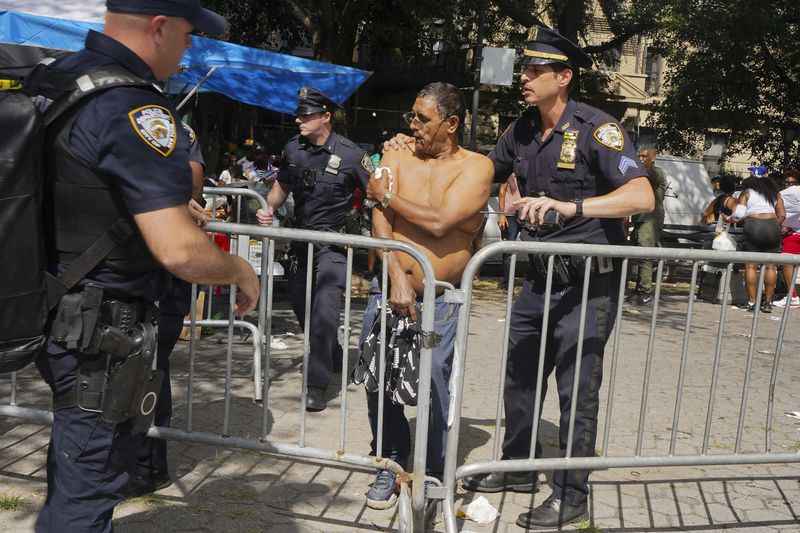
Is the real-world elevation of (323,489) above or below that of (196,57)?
below

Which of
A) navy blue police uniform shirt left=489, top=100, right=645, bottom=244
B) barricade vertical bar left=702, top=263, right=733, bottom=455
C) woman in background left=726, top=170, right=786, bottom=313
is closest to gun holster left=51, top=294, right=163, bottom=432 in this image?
navy blue police uniform shirt left=489, top=100, right=645, bottom=244

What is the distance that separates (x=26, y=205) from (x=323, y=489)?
252cm

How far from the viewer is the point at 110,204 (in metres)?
2.43

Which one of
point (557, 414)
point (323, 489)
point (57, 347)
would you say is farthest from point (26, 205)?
point (557, 414)

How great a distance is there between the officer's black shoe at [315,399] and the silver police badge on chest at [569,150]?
2472mm

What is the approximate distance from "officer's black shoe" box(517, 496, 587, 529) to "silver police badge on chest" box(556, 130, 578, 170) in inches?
63.5

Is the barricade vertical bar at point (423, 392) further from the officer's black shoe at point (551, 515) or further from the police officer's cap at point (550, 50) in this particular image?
the police officer's cap at point (550, 50)

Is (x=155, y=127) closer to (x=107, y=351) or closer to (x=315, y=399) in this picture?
(x=107, y=351)

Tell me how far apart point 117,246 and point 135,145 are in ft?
1.01

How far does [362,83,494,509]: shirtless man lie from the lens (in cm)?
412

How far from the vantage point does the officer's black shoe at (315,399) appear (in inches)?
227

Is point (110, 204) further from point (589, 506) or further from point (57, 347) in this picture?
point (589, 506)

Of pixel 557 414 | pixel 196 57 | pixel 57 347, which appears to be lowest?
pixel 557 414

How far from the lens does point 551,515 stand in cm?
414
